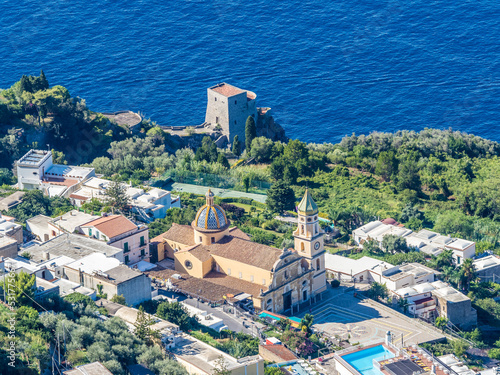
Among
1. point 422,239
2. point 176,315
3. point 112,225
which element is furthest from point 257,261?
point 422,239

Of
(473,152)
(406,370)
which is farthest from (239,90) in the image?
(406,370)

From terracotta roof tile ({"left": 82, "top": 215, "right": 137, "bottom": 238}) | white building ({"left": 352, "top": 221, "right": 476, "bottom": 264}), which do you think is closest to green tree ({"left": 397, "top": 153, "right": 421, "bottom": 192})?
white building ({"left": 352, "top": 221, "right": 476, "bottom": 264})

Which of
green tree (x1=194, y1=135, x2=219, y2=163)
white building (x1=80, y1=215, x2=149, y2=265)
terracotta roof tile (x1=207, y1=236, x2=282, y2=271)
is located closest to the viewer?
terracotta roof tile (x1=207, y1=236, x2=282, y2=271)

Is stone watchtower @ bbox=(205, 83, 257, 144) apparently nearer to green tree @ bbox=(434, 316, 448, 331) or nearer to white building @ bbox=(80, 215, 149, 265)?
white building @ bbox=(80, 215, 149, 265)

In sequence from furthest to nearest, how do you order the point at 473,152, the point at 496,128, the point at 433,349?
the point at 496,128 < the point at 473,152 < the point at 433,349

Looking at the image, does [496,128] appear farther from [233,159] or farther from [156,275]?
[156,275]

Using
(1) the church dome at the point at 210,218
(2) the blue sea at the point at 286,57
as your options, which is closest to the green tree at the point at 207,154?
(2) the blue sea at the point at 286,57
